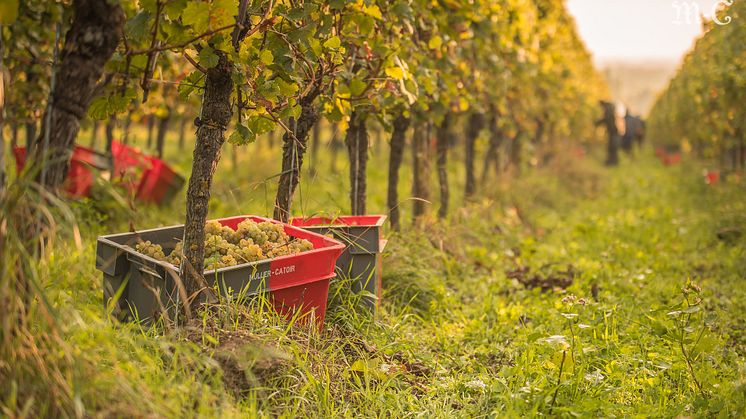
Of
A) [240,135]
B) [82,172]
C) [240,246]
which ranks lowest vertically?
[240,246]

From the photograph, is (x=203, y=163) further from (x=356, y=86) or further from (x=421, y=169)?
(x=421, y=169)

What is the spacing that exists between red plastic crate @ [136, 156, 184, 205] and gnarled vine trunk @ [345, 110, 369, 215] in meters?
3.08

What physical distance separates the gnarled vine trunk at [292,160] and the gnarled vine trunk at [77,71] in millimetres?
1882

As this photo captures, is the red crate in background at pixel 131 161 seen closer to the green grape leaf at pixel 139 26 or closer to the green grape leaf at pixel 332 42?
the green grape leaf at pixel 332 42

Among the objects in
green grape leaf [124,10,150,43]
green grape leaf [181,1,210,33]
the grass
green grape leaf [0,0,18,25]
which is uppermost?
green grape leaf [181,1,210,33]

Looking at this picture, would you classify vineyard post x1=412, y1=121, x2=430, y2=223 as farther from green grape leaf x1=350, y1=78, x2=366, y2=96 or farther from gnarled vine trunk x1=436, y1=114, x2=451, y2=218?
green grape leaf x1=350, y1=78, x2=366, y2=96

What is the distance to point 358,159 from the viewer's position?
5730mm

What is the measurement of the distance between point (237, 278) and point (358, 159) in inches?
98.8

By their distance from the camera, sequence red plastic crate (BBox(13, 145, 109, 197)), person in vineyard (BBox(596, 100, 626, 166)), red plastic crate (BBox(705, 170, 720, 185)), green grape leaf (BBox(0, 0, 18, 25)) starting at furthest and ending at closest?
person in vineyard (BBox(596, 100, 626, 166)) < red plastic crate (BBox(705, 170, 720, 185)) < red plastic crate (BBox(13, 145, 109, 197)) < green grape leaf (BBox(0, 0, 18, 25))

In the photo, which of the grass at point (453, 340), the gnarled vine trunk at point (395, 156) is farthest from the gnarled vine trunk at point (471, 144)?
the gnarled vine trunk at point (395, 156)

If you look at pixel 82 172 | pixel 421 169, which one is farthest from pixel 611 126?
pixel 82 172

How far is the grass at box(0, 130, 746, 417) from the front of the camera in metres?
2.70

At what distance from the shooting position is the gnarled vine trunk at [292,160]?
4406 millimetres

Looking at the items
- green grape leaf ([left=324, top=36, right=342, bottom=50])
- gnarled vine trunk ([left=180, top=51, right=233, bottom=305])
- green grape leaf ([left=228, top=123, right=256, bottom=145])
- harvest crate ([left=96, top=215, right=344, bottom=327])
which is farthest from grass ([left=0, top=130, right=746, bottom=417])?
green grape leaf ([left=324, top=36, right=342, bottom=50])
